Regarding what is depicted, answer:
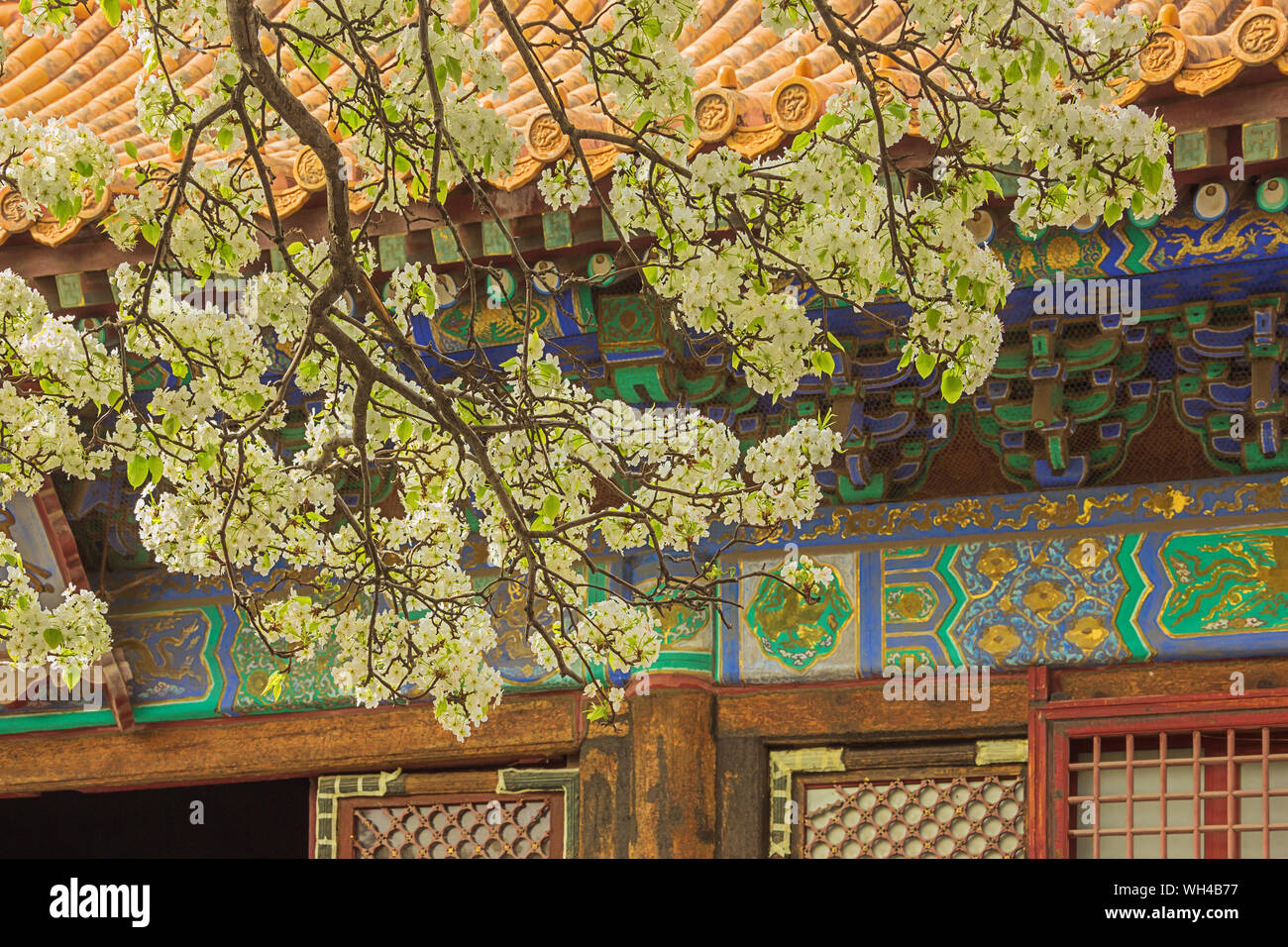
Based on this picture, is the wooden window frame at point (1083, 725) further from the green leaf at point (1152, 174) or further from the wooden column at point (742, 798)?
the green leaf at point (1152, 174)

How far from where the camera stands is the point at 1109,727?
5121mm

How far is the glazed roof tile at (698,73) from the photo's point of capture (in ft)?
13.9

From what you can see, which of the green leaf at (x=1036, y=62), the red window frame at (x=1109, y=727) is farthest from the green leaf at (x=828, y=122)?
the red window frame at (x=1109, y=727)

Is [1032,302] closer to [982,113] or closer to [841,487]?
[841,487]

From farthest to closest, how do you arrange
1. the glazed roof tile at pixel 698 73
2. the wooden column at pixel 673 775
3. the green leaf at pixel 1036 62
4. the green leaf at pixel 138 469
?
1. the wooden column at pixel 673 775
2. the glazed roof tile at pixel 698 73
3. the green leaf at pixel 138 469
4. the green leaf at pixel 1036 62

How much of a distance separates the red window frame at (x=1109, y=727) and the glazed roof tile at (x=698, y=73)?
1779 mm

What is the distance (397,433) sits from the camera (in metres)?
3.91

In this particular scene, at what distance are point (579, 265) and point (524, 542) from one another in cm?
158

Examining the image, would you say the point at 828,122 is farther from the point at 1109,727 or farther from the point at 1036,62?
the point at 1109,727

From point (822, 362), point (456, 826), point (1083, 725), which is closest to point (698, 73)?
point (1083, 725)

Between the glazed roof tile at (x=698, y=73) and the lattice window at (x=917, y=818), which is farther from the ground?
the glazed roof tile at (x=698, y=73)

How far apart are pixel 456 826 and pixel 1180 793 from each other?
2.34 m

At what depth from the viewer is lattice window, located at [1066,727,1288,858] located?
4930 mm
